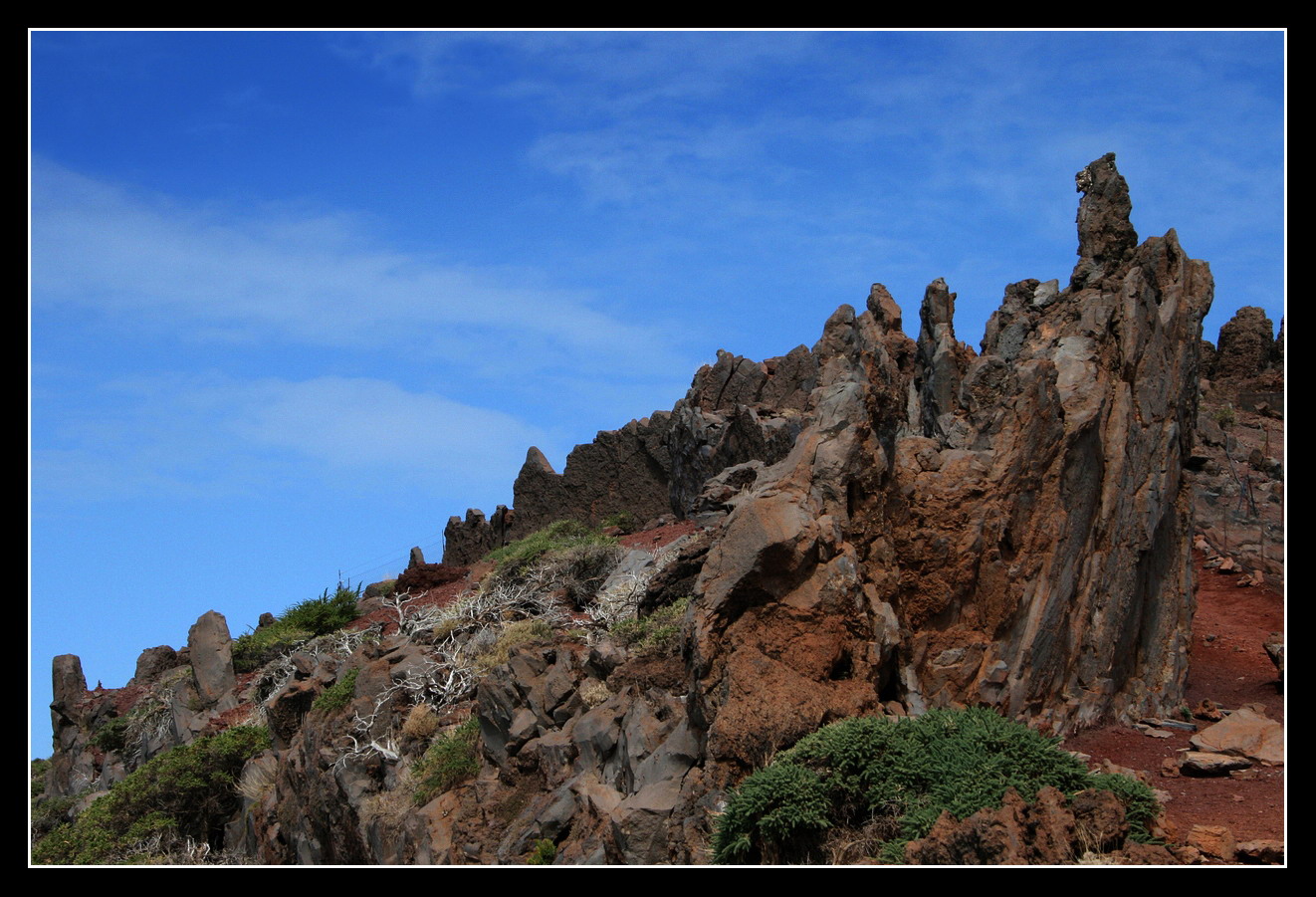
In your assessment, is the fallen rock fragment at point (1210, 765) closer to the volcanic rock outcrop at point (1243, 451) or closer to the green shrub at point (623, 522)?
the volcanic rock outcrop at point (1243, 451)

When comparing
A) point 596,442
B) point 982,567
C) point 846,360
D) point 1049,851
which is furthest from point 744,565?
point 596,442

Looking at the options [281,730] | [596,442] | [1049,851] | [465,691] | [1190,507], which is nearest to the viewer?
[1049,851]

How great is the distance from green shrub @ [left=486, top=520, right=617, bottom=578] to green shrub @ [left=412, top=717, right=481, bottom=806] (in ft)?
31.9

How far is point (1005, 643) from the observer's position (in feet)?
41.5

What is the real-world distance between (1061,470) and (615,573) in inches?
460

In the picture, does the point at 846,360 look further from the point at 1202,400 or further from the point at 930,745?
the point at 1202,400

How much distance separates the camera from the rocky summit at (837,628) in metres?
11.0

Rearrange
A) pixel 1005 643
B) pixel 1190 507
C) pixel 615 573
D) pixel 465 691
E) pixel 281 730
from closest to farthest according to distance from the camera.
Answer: pixel 1005 643, pixel 1190 507, pixel 465 691, pixel 281 730, pixel 615 573

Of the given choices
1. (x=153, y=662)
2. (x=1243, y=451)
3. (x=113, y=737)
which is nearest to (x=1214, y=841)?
(x=113, y=737)

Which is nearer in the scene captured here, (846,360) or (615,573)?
(846,360)

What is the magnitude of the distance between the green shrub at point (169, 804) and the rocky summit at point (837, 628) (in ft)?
0.57

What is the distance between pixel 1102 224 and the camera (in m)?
18.5

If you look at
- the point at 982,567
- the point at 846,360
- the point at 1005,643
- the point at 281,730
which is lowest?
the point at 281,730

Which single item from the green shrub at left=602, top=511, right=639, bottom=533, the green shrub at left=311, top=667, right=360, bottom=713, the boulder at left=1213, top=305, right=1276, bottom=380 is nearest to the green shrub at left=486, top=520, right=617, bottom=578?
the green shrub at left=602, top=511, right=639, bottom=533
